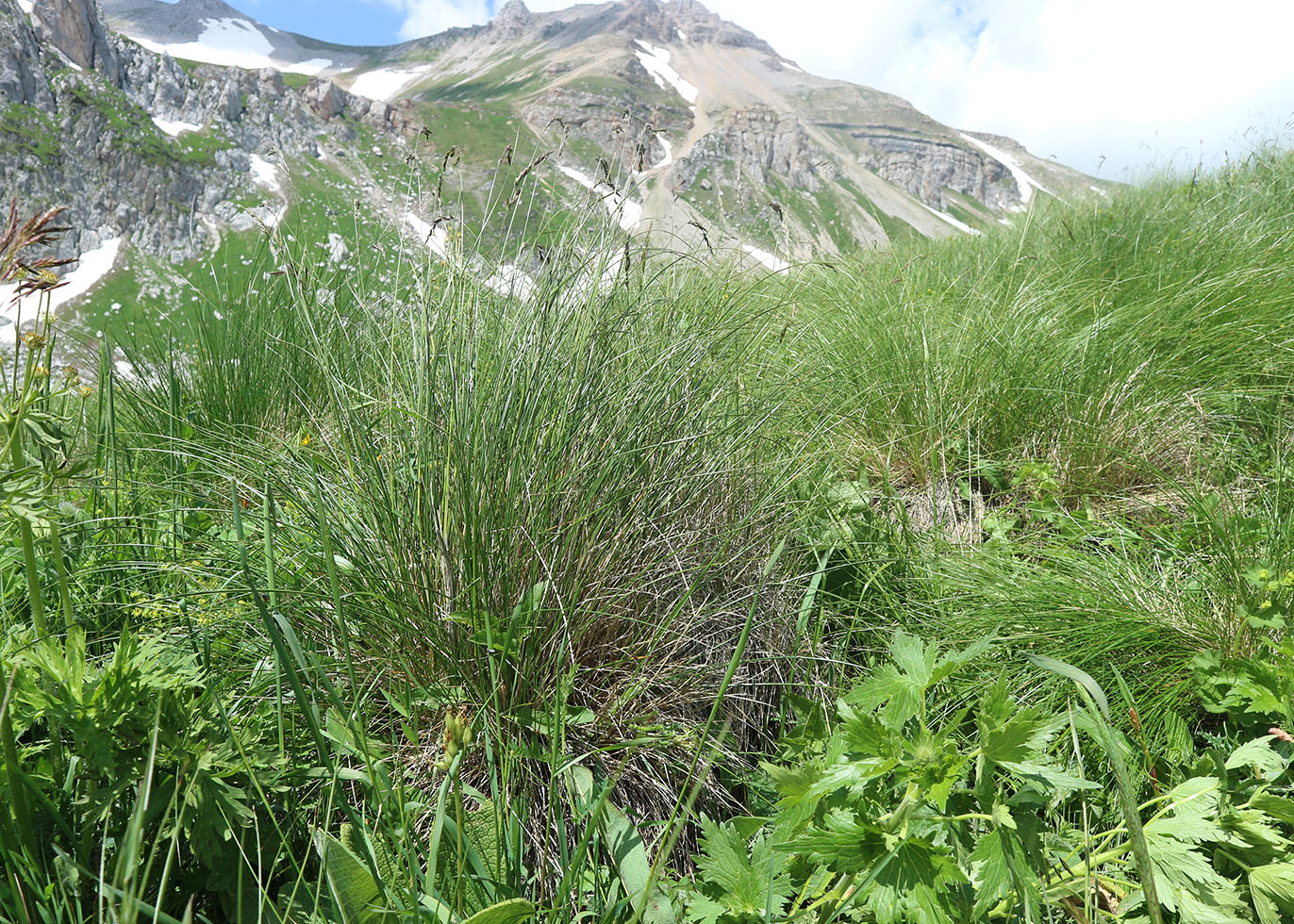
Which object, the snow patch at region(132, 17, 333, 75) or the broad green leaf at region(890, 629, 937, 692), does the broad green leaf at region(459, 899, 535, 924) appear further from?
the snow patch at region(132, 17, 333, 75)

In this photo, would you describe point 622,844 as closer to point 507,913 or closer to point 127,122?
point 507,913

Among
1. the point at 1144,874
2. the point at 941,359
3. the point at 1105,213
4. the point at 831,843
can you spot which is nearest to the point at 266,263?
the point at 941,359

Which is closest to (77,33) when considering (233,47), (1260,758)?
(233,47)

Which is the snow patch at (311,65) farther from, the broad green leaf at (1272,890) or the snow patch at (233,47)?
the broad green leaf at (1272,890)

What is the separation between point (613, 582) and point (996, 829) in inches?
28.2

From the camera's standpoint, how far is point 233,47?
152m

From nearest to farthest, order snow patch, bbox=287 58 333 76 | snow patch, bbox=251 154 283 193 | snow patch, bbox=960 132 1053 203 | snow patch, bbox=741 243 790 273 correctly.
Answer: snow patch, bbox=741 243 790 273 < snow patch, bbox=251 154 283 193 < snow patch, bbox=960 132 1053 203 < snow patch, bbox=287 58 333 76

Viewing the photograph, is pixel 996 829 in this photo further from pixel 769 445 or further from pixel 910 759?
pixel 769 445

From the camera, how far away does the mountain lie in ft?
6.71

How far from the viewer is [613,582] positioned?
52.3 inches

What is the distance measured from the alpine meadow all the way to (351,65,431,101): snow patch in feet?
525

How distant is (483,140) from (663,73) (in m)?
45.3

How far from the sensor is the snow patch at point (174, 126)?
72625mm

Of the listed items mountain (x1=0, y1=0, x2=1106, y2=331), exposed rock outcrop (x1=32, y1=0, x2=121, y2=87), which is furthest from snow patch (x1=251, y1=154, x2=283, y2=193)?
exposed rock outcrop (x1=32, y1=0, x2=121, y2=87)
